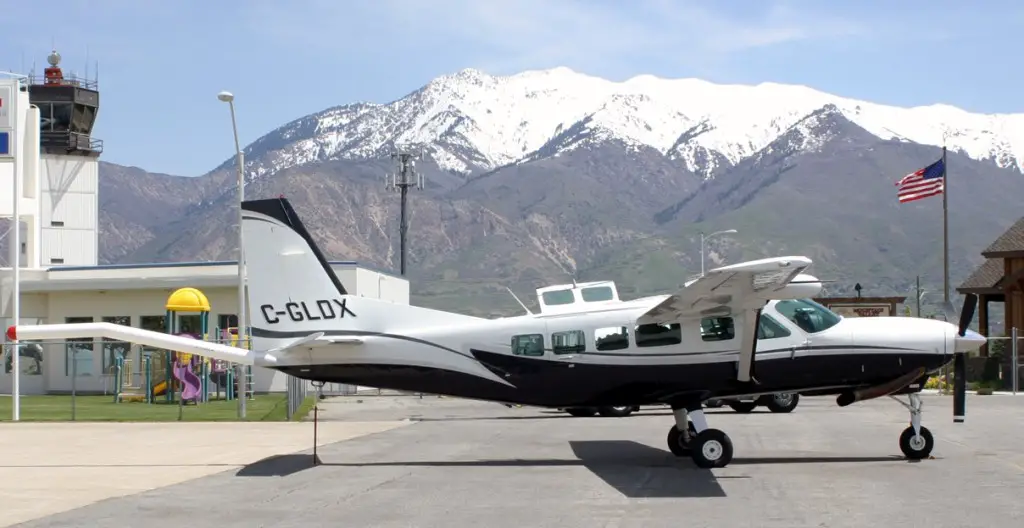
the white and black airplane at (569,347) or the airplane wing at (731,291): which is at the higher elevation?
the airplane wing at (731,291)

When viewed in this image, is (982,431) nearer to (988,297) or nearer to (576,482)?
(576,482)

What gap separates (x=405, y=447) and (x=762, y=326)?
852cm

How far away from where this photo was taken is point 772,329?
21.1 m

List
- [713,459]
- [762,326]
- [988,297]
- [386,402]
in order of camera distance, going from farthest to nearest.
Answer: [988,297], [386,402], [762,326], [713,459]

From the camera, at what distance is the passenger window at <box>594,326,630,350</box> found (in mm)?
21031

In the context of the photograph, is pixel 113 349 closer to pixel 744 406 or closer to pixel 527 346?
pixel 744 406

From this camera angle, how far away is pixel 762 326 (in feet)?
69.3

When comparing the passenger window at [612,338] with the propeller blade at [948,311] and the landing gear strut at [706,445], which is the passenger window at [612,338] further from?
the propeller blade at [948,311]

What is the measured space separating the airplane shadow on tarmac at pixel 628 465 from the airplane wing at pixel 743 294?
6.67ft

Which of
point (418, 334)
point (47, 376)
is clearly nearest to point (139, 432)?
point (418, 334)

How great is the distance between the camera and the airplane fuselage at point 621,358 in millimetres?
20906

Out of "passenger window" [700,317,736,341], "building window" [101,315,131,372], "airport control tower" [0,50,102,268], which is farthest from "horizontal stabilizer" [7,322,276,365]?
"airport control tower" [0,50,102,268]

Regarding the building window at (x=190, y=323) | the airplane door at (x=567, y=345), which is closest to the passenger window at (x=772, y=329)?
the airplane door at (x=567, y=345)

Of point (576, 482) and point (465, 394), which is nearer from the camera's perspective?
point (576, 482)
